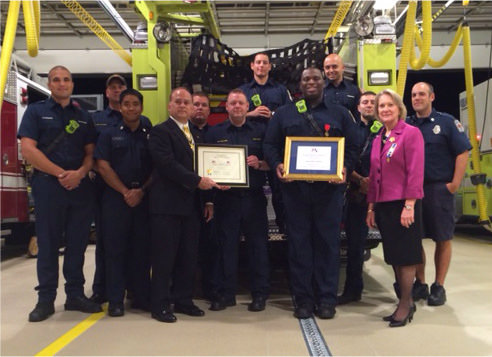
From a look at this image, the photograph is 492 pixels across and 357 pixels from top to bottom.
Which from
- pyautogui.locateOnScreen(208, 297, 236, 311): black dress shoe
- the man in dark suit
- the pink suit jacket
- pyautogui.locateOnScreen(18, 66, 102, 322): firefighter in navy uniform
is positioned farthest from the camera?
pyautogui.locateOnScreen(208, 297, 236, 311): black dress shoe

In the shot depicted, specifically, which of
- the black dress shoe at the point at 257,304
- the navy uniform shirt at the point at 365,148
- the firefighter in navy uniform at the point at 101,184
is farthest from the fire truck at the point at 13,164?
the navy uniform shirt at the point at 365,148

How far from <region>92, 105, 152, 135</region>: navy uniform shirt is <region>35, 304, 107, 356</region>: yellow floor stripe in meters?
1.60

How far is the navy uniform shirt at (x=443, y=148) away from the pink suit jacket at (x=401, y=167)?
0.71m

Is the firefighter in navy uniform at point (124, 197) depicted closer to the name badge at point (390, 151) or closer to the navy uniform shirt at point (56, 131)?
the navy uniform shirt at point (56, 131)

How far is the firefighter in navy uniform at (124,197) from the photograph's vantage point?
3834 millimetres

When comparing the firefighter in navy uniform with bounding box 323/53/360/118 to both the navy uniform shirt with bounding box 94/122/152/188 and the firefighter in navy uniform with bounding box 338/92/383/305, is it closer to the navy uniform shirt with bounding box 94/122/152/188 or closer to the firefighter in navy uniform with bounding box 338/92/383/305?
the firefighter in navy uniform with bounding box 338/92/383/305

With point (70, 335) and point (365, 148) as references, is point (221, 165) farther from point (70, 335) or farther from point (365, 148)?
point (70, 335)

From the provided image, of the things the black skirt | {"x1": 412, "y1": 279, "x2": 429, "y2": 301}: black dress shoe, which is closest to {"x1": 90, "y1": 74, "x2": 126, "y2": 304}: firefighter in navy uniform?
the black skirt

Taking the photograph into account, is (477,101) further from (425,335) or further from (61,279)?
(61,279)

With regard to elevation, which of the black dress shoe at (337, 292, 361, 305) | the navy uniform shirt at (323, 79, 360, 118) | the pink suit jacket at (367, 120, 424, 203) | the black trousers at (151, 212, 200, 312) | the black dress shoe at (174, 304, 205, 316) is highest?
the navy uniform shirt at (323, 79, 360, 118)

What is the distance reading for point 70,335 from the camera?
10.8 feet

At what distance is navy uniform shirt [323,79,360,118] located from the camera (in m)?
4.57

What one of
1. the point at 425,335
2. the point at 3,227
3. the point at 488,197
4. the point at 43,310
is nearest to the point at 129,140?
the point at 43,310

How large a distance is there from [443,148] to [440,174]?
0.79ft
